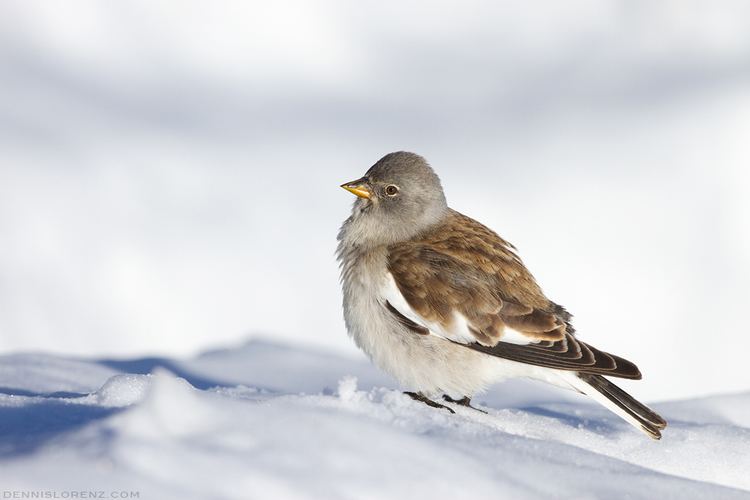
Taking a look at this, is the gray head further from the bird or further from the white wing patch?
the white wing patch

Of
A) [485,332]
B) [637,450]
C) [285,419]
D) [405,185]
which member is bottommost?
[285,419]

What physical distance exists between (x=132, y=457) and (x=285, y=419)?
0.55 meters

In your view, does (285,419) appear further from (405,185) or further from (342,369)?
(342,369)

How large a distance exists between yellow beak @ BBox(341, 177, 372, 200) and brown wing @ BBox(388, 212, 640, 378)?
0.50 meters

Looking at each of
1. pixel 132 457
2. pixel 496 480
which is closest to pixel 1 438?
pixel 132 457

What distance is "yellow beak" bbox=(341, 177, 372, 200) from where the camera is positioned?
5.33 metres

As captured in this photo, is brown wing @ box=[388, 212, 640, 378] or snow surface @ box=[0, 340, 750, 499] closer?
snow surface @ box=[0, 340, 750, 499]

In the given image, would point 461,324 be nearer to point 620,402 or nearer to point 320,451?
point 620,402

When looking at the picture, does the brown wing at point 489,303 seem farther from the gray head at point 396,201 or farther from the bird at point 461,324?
the gray head at point 396,201

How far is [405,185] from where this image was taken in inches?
209

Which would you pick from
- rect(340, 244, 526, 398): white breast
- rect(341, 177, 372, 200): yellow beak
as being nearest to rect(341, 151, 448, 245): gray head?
rect(341, 177, 372, 200): yellow beak

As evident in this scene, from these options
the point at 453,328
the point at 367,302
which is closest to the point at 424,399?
the point at 453,328

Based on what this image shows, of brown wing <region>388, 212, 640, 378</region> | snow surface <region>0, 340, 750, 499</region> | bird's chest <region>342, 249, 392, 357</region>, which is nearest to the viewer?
snow surface <region>0, 340, 750, 499</region>

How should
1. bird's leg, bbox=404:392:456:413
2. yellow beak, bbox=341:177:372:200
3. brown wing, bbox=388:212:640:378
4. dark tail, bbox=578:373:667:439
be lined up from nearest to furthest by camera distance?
dark tail, bbox=578:373:667:439 < brown wing, bbox=388:212:640:378 < bird's leg, bbox=404:392:456:413 < yellow beak, bbox=341:177:372:200
